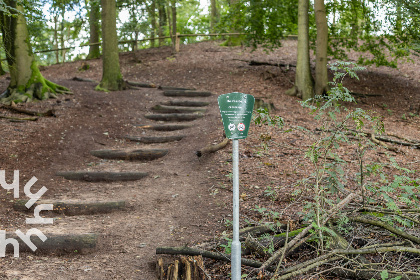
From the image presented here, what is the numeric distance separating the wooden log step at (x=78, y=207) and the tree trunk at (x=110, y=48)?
7.57 m

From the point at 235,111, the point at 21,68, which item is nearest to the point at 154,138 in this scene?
the point at 21,68

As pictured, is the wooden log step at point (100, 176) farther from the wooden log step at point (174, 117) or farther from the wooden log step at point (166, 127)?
the wooden log step at point (174, 117)

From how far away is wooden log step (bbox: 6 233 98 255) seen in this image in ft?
14.6

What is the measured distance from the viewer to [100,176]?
6.90 meters

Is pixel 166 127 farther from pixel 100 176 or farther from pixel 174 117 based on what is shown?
pixel 100 176

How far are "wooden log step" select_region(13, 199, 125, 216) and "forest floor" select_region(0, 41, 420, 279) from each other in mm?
110

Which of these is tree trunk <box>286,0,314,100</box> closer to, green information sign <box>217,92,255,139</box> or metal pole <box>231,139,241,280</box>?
green information sign <box>217,92,255,139</box>

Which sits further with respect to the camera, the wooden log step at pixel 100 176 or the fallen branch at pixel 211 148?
the fallen branch at pixel 211 148

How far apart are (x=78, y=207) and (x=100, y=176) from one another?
1.36m

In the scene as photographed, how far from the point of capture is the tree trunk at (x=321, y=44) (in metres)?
11.7

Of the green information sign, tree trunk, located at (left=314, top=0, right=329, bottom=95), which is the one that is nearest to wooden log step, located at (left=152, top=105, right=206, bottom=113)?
tree trunk, located at (left=314, top=0, right=329, bottom=95)

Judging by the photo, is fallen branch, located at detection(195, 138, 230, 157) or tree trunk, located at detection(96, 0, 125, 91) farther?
tree trunk, located at detection(96, 0, 125, 91)

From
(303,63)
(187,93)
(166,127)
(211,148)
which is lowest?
(211,148)

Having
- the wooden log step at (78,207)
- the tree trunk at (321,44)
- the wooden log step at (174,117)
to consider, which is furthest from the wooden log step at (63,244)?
the tree trunk at (321,44)
